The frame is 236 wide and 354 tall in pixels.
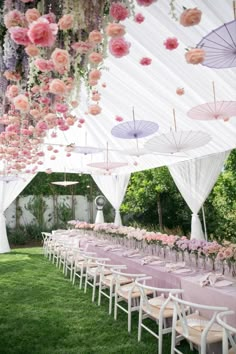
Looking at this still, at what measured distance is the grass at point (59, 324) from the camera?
125 inches

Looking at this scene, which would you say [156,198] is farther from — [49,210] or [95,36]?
[95,36]

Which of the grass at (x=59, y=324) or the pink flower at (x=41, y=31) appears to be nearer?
the pink flower at (x=41, y=31)

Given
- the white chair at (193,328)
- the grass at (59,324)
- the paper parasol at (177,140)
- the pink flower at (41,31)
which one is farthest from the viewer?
the paper parasol at (177,140)

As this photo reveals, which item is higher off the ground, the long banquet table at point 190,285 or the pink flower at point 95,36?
the pink flower at point 95,36

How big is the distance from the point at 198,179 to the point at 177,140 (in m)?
3.38

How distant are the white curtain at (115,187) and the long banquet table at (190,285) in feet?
22.8

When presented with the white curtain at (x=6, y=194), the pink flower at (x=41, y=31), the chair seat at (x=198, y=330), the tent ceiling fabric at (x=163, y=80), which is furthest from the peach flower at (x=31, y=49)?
the white curtain at (x=6, y=194)

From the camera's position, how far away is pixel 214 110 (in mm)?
3811

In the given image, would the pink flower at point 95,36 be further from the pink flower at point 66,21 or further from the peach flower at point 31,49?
the peach flower at point 31,49

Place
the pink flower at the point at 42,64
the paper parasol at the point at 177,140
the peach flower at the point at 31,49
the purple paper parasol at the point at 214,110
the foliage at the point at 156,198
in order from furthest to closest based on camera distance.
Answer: the foliage at the point at 156,198 < the paper parasol at the point at 177,140 < the purple paper parasol at the point at 214,110 < the pink flower at the point at 42,64 < the peach flower at the point at 31,49

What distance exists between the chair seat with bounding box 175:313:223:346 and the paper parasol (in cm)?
277

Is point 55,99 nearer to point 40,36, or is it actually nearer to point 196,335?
point 40,36

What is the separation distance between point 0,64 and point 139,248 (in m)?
3.96

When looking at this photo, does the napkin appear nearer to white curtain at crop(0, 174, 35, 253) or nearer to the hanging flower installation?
the hanging flower installation
